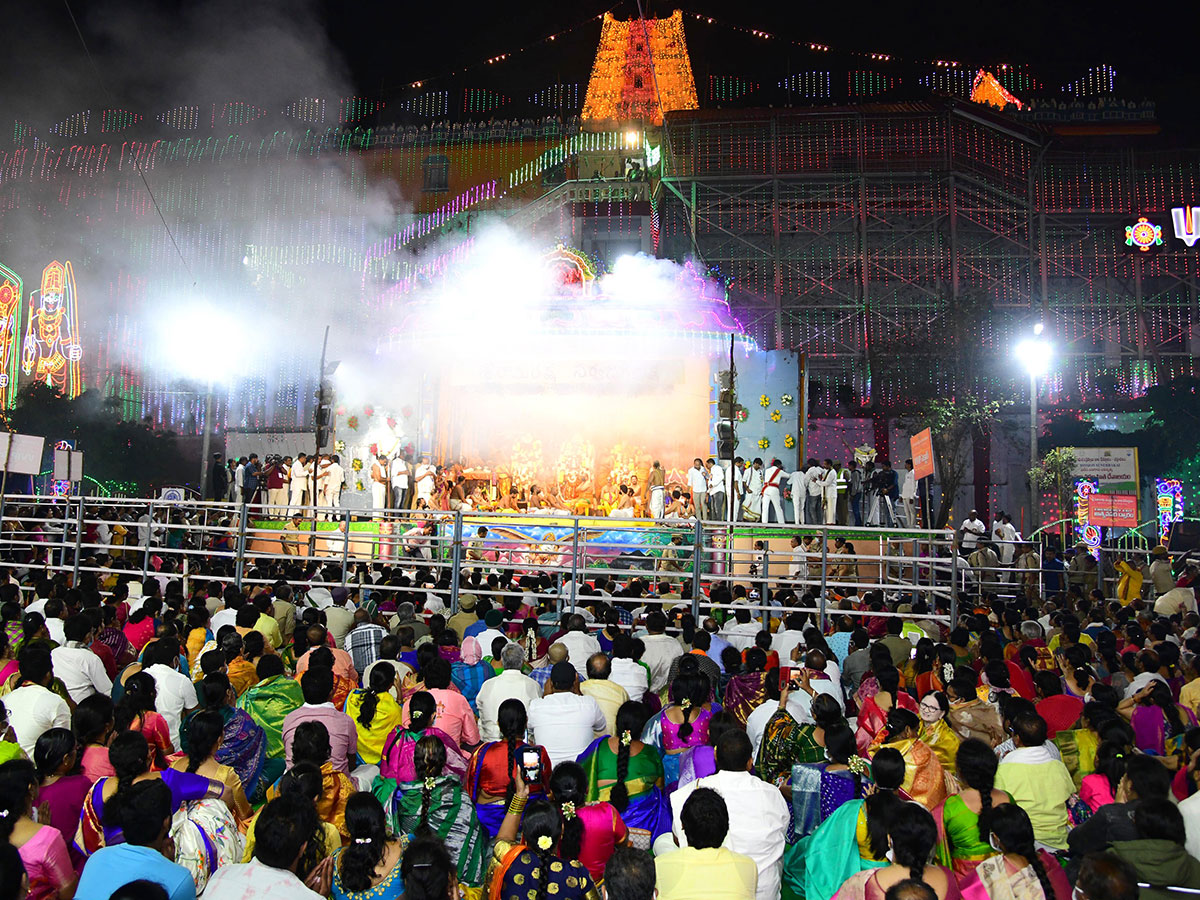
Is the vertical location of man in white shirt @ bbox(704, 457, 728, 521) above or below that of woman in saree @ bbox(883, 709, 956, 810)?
above

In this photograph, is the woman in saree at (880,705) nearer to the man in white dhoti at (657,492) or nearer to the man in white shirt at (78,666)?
the man in white shirt at (78,666)

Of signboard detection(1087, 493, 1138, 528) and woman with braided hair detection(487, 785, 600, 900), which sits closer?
woman with braided hair detection(487, 785, 600, 900)

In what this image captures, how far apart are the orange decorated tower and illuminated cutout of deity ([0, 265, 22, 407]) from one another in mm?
24475

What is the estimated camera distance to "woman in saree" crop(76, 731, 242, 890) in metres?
4.38

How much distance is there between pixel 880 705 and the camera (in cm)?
717

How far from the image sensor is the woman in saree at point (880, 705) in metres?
7.00

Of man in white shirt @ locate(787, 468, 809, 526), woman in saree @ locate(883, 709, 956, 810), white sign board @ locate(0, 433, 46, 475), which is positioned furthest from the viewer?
man in white shirt @ locate(787, 468, 809, 526)

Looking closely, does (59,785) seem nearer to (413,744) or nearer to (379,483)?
(413,744)

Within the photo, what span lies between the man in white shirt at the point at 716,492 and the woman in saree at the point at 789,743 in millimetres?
16203

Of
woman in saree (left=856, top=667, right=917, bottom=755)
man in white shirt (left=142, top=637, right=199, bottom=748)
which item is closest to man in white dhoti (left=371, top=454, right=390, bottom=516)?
man in white shirt (left=142, top=637, right=199, bottom=748)

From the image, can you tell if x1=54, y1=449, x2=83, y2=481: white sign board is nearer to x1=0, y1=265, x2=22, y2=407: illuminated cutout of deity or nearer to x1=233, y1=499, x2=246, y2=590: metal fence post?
x1=233, y1=499, x2=246, y2=590: metal fence post

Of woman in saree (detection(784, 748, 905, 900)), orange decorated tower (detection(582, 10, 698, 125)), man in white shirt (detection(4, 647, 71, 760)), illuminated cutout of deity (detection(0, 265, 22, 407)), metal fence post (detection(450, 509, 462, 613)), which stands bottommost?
woman in saree (detection(784, 748, 905, 900))

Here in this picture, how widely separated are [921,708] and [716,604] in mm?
5955

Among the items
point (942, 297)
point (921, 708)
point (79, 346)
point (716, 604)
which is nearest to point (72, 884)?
point (921, 708)
